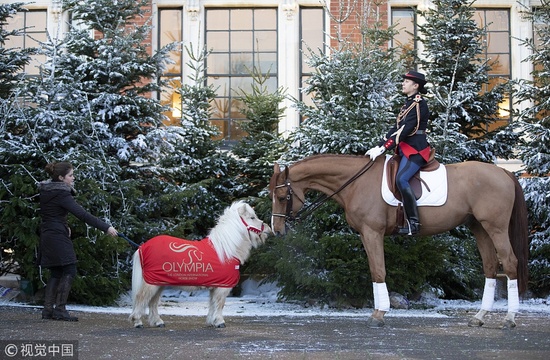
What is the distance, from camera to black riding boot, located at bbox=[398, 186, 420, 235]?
881 centimetres

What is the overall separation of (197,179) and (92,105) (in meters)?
2.75

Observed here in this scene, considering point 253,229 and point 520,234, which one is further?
point 520,234

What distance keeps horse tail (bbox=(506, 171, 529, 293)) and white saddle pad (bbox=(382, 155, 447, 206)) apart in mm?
918

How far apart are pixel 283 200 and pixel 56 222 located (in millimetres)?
2790

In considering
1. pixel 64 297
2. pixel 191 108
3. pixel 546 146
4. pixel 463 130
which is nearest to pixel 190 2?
pixel 191 108

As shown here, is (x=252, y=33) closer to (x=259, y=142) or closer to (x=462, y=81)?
(x=259, y=142)

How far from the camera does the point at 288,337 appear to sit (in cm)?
786

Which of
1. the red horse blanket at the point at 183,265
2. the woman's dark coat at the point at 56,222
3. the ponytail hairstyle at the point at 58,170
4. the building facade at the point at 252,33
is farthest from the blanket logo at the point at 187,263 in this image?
the building facade at the point at 252,33

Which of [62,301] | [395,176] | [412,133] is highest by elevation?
[412,133]

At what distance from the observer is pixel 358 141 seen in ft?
37.2

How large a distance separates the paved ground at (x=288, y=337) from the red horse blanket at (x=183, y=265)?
56 centimetres

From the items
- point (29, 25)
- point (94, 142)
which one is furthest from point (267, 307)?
point (29, 25)

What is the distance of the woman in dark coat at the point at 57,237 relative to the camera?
9078mm

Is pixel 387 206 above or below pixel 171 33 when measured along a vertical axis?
below
